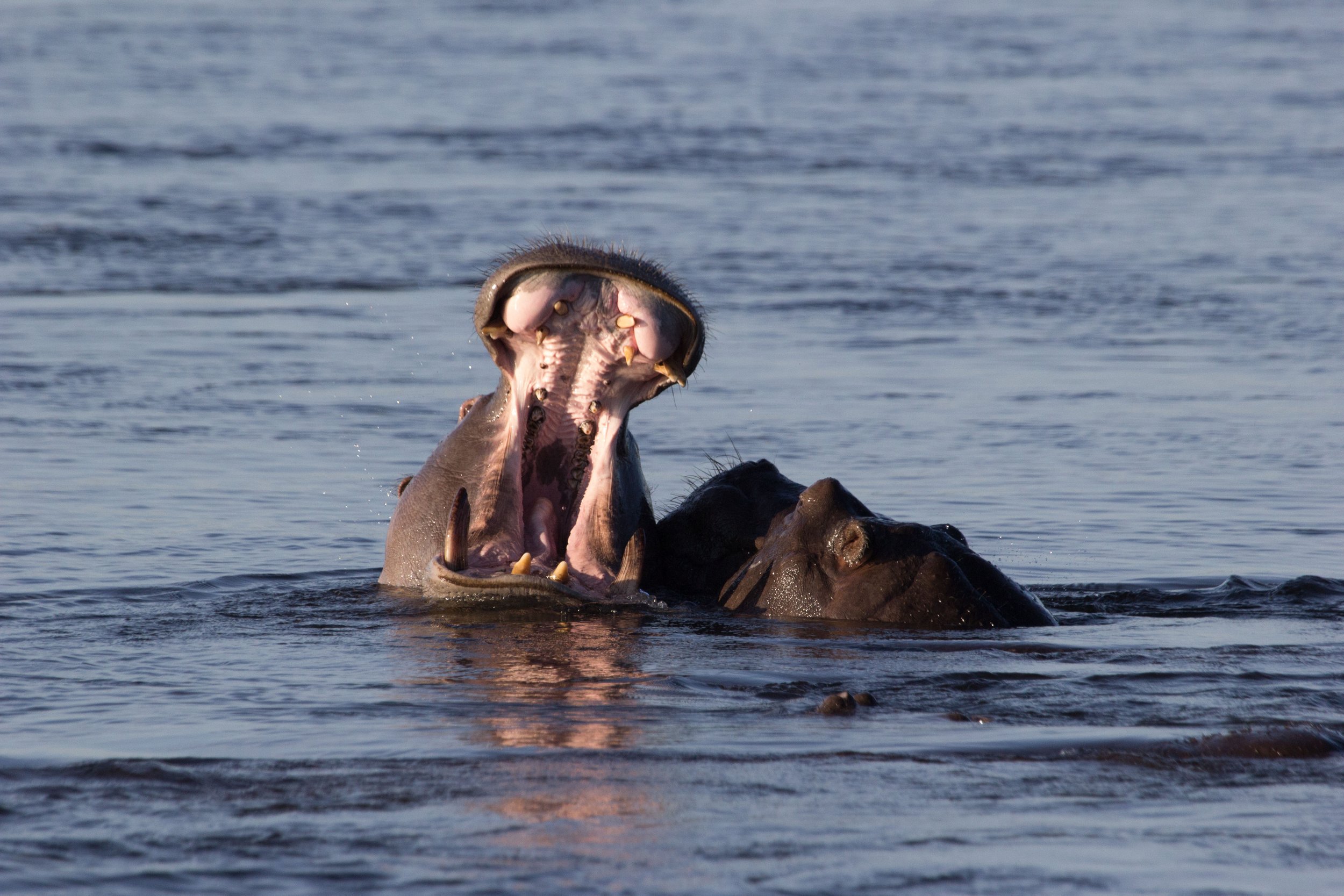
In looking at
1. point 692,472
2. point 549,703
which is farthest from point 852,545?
point 692,472

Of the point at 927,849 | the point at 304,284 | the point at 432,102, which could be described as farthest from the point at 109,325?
the point at 432,102

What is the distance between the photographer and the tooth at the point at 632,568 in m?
6.55

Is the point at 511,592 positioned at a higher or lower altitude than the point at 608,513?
lower

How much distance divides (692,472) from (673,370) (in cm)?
313

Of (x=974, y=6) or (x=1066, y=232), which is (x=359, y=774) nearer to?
(x=1066, y=232)

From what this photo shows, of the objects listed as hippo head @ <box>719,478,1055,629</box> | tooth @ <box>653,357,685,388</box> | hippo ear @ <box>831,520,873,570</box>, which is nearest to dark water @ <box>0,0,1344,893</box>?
hippo head @ <box>719,478,1055,629</box>

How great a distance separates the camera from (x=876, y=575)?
6496mm

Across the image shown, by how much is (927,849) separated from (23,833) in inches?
73.0

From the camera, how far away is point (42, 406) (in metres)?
10.7

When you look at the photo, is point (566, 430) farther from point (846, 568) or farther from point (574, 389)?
point (846, 568)

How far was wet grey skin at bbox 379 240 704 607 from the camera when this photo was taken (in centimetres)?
634

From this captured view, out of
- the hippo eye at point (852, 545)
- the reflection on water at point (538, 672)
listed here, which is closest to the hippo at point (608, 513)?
the hippo eye at point (852, 545)

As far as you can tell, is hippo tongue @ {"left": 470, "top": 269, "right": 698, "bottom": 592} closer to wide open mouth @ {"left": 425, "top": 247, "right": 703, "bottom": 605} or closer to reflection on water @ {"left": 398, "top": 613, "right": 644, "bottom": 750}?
wide open mouth @ {"left": 425, "top": 247, "right": 703, "bottom": 605}

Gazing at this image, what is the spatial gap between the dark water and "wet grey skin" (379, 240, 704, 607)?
21 centimetres
